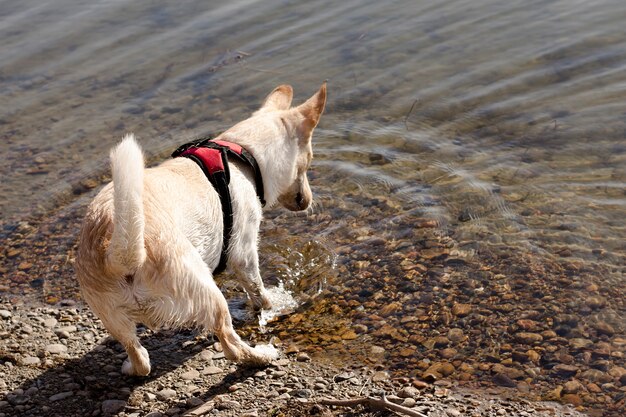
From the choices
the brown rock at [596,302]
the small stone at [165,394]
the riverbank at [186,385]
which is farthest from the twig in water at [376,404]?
the brown rock at [596,302]

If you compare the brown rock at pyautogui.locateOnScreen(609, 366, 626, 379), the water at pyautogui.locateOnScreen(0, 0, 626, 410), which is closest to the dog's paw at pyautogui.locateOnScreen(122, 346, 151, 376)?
the water at pyautogui.locateOnScreen(0, 0, 626, 410)

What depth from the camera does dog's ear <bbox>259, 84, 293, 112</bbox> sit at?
5910 millimetres

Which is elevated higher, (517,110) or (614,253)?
(517,110)

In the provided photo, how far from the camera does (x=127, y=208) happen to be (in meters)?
3.59

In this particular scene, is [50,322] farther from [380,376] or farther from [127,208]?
[380,376]

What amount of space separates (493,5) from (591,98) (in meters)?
2.81

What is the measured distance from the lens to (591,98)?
25.3ft

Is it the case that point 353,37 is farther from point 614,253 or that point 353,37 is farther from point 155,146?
point 614,253

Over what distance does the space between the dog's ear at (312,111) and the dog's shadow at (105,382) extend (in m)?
1.78

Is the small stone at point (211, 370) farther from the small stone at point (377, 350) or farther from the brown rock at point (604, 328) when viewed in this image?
the brown rock at point (604, 328)

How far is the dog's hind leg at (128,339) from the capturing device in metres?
4.13

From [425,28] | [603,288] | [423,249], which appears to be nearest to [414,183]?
[423,249]

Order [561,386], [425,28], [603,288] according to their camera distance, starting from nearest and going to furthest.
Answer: [561,386] < [603,288] < [425,28]

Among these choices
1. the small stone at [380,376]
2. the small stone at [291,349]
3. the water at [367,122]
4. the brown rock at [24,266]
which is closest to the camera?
the small stone at [380,376]
